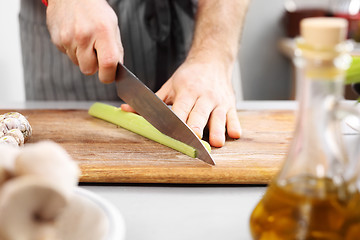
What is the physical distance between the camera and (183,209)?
0.69 m

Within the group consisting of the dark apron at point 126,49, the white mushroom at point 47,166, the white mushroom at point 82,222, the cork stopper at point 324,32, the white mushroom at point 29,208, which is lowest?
the dark apron at point 126,49

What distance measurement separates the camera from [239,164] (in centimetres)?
82

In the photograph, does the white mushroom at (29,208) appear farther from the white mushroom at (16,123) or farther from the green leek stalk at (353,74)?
the green leek stalk at (353,74)

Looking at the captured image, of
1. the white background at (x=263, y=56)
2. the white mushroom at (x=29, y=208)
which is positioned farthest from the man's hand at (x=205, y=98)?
the white background at (x=263, y=56)

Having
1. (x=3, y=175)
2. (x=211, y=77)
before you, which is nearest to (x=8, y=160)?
(x=3, y=175)

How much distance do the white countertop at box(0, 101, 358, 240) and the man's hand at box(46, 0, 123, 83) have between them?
1.04ft

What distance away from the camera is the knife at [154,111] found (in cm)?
86

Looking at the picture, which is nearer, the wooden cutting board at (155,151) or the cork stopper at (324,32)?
the cork stopper at (324,32)

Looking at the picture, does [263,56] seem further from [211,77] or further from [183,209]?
[183,209]

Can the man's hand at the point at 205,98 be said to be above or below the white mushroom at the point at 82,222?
below

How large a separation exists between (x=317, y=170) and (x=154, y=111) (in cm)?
50

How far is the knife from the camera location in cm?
86

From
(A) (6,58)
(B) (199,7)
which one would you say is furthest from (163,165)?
(A) (6,58)

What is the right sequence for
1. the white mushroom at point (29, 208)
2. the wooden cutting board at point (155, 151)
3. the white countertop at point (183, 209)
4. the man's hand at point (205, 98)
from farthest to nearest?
the man's hand at point (205, 98) < the wooden cutting board at point (155, 151) < the white countertop at point (183, 209) < the white mushroom at point (29, 208)
